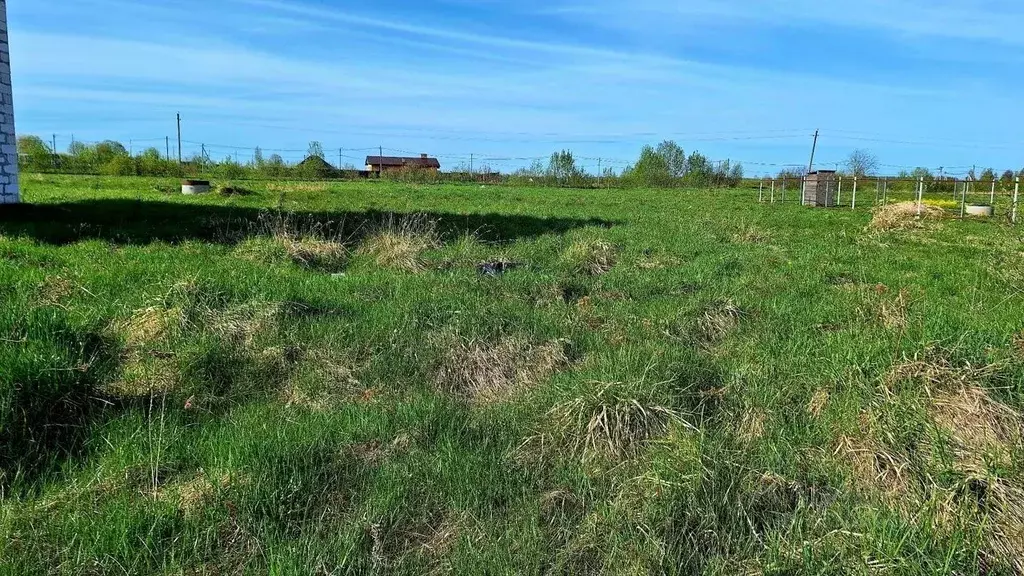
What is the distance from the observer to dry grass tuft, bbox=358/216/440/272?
28.1ft

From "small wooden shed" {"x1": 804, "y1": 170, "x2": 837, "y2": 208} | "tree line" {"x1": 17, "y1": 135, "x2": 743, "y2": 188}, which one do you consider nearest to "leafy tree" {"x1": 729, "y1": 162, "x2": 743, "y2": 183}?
"tree line" {"x1": 17, "y1": 135, "x2": 743, "y2": 188}

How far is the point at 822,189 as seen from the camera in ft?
87.1

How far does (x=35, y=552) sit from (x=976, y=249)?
44.2ft

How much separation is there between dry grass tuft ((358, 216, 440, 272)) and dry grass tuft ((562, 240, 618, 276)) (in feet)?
6.57

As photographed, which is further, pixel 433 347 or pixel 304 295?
pixel 304 295

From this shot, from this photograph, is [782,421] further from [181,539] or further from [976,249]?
[976,249]

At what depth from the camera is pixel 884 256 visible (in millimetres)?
10789

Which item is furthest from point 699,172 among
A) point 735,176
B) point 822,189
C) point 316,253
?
point 316,253

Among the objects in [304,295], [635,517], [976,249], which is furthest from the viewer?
[976,249]

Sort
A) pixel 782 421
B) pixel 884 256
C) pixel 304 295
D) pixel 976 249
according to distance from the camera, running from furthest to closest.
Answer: pixel 976 249 → pixel 884 256 → pixel 304 295 → pixel 782 421

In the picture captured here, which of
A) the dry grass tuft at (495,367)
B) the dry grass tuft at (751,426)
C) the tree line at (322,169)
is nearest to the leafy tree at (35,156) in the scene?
the tree line at (322,169)

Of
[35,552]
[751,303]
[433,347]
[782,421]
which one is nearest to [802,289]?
[751,303]

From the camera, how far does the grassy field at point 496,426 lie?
285cm

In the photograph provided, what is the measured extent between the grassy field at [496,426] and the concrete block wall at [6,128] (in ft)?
21.2
